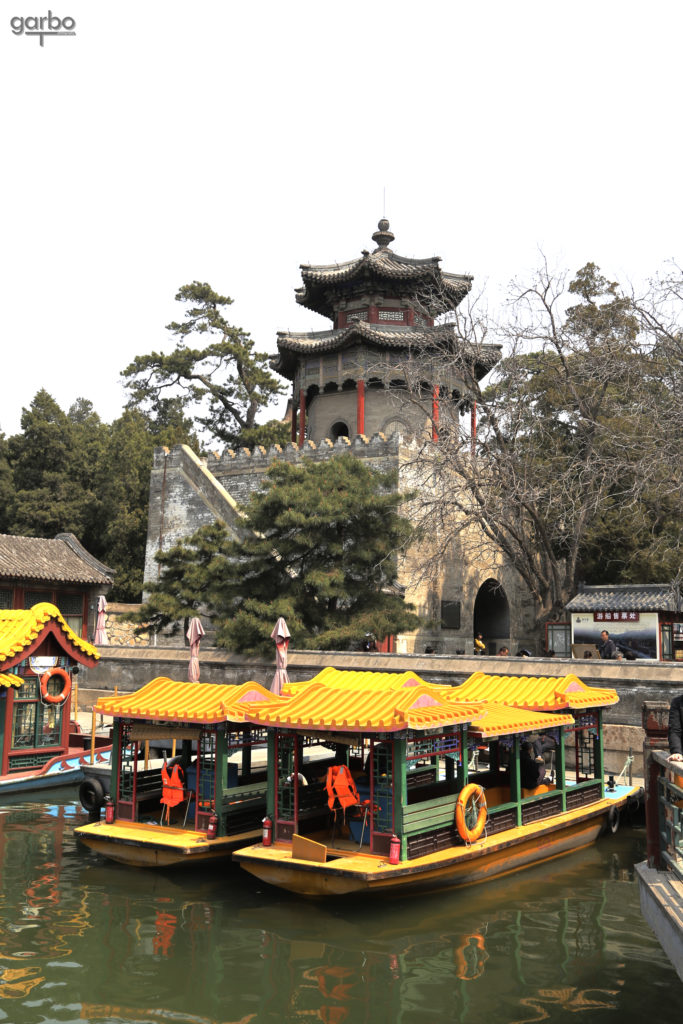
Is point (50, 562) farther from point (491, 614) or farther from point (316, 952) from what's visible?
point (316, 952)

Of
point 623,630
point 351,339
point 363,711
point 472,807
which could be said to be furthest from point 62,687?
point 351,339

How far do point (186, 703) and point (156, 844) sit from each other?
160 centimetres

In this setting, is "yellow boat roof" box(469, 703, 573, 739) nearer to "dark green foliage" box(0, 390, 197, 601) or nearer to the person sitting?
the person sitting

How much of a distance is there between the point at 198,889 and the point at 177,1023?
3.39 meters

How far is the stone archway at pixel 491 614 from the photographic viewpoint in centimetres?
2986

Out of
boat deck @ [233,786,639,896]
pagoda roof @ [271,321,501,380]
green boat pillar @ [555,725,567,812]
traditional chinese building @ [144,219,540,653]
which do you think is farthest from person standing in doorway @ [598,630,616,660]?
pagoda roof @ [271,321,501,380]

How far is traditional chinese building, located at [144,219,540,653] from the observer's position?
26328 millimetres

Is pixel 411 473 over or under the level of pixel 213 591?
over

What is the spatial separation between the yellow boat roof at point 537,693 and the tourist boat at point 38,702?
6414 mm

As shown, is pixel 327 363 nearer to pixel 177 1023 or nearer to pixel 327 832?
pixel 327 832

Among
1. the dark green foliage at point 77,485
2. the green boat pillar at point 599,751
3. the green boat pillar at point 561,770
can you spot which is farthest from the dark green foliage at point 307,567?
the dark green foliage at point 77,485

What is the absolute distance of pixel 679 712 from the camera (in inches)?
262

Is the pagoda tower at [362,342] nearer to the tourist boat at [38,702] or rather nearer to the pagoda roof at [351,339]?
the pagoda roof at [351,339]

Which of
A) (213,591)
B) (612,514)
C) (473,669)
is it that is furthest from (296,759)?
(612,514)
